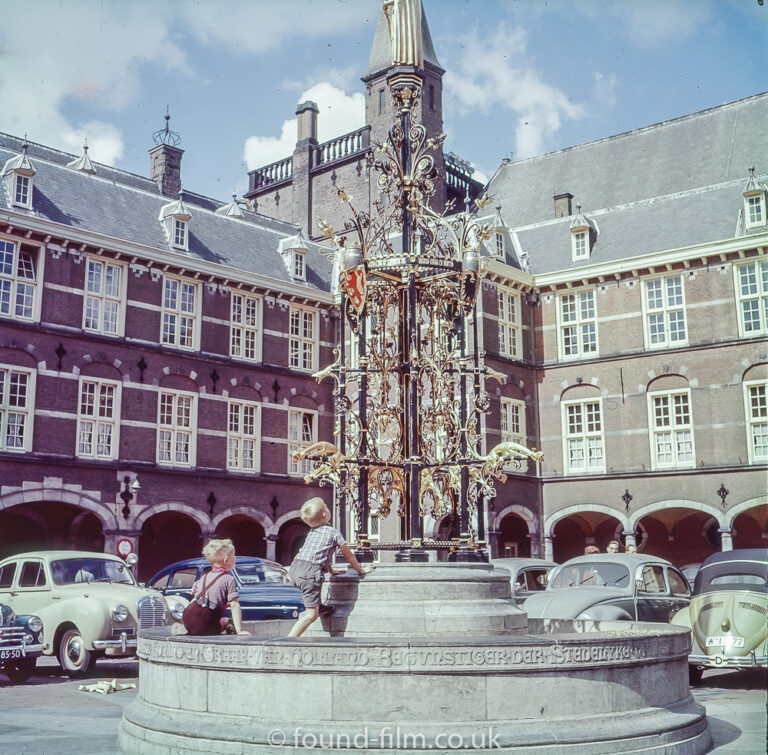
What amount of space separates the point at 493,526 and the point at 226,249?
11.6 metres

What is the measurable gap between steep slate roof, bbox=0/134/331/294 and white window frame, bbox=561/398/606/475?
904cm

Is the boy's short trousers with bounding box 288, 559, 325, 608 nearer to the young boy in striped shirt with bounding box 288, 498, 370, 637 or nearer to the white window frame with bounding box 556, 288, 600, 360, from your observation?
the young boy in striped shirt with bounding box 288, 498, 370, 637

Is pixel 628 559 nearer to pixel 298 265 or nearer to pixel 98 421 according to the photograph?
pixel 98 421

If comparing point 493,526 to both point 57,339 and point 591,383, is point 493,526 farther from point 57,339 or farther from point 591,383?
point 57,339

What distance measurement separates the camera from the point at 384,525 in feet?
85.5

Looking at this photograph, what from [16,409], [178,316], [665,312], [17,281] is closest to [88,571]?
[16,409]

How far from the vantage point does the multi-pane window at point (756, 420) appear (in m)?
25.2

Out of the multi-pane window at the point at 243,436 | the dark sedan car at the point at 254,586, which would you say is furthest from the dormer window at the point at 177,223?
the dark sedan car at the point at 254,586

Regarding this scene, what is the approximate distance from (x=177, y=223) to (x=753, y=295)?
54.6 ft

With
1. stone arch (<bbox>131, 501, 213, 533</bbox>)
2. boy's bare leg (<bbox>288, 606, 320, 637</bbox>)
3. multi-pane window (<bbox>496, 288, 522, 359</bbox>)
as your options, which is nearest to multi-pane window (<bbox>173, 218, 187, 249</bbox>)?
stone arch (<bbox>131, 501, 213, 533</bbox>)

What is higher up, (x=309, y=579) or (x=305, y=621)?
(x=309, y=579)

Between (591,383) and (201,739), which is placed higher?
(591,383)

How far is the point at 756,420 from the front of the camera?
25.4 meters

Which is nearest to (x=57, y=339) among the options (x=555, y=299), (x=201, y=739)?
(x=555, y=299)
